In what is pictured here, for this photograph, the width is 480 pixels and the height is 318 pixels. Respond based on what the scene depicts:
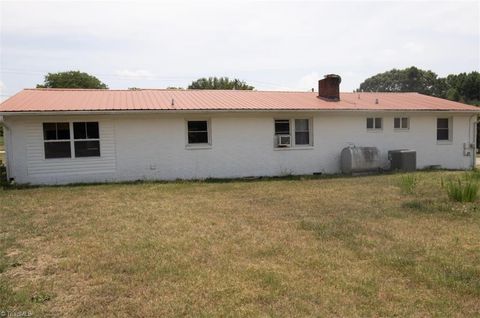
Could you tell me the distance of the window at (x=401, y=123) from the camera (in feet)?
55.4

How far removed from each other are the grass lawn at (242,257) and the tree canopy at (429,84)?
160 feet

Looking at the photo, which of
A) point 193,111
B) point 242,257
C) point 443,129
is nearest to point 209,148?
point 193,111

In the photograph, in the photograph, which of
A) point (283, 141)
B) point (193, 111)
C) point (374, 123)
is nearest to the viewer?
point (193, 111)

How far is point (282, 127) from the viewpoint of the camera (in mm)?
15539

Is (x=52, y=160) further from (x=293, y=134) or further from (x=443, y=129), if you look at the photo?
(x=443, y=129)

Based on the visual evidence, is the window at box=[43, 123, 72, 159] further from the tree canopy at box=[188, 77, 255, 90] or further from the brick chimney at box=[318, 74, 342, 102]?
the tree canopy at box=[188, 77, 255, 90]

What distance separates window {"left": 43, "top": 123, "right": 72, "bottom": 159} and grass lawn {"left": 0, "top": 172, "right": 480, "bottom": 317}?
3.55 m

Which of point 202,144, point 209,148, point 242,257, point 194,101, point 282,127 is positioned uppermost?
point 194,101

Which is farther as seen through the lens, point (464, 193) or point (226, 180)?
point (226, 180)

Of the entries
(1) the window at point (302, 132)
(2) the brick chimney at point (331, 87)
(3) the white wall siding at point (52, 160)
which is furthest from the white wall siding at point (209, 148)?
(2) the brick chimney at point (331, 87)

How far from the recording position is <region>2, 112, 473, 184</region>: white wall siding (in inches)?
503

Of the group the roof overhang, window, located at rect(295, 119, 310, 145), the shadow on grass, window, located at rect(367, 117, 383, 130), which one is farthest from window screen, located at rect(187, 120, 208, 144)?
window, located at rect(367, 117, 383, 130)

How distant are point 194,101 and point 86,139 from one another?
14.0 ft

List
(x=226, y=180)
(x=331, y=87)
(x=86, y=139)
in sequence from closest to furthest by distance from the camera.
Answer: (x=86, y=139)
(x=226, y=180)
(x=331, y=87)
